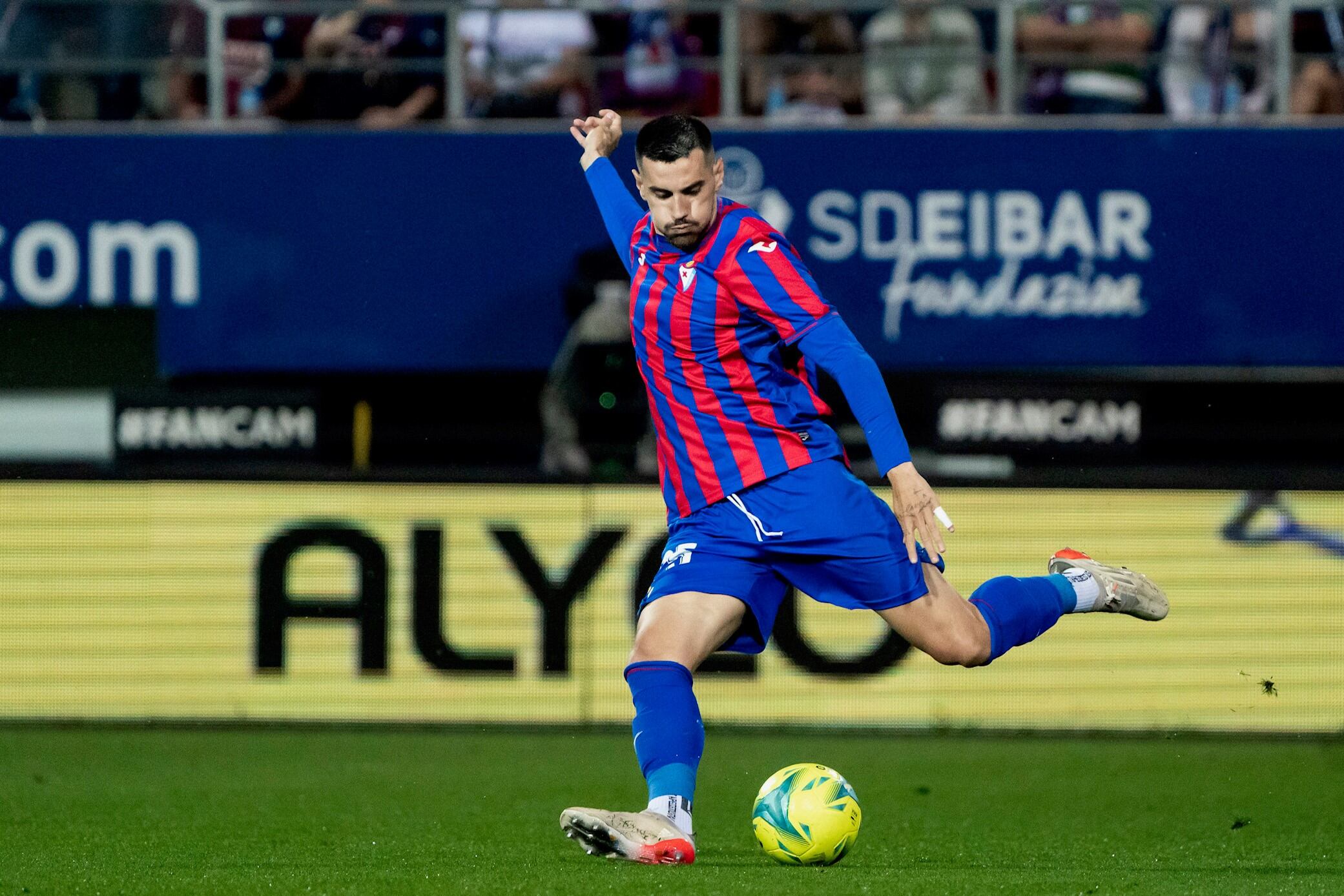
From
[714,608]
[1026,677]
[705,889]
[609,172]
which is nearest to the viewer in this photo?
[705,889]

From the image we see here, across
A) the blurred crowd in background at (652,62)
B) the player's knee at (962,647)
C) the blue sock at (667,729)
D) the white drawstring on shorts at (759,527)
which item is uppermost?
the blurred crowd in background at (652,62)

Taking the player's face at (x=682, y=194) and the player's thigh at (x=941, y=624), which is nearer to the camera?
the player's face at (x=682, y=194)

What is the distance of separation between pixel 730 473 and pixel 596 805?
1.88 m

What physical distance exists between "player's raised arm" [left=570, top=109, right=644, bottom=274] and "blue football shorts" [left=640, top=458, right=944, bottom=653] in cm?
81

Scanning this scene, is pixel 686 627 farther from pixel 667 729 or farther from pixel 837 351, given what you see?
pixel 837 351

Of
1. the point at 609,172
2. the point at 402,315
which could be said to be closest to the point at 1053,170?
the point at 402,315

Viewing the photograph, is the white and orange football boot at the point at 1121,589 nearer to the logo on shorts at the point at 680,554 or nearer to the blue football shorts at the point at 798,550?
the blue football shorts at the point at 798,550

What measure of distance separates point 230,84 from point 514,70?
5.05 feet

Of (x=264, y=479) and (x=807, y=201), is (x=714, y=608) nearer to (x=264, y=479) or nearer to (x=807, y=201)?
(x=264, y=479)

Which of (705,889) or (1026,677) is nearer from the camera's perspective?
(705,889)

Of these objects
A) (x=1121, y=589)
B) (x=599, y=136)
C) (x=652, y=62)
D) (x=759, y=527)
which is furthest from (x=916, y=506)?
(x=652, y=62)

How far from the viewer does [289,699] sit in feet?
29.2

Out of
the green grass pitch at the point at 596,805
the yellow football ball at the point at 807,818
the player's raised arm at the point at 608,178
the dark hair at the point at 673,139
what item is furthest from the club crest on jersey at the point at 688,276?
the green grass pitch at the point at 596,805

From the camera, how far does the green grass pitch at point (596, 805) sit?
505cm
